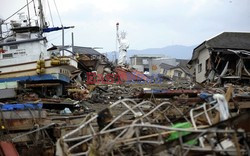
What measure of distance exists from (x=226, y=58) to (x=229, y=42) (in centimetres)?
202

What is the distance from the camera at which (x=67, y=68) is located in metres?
17.6

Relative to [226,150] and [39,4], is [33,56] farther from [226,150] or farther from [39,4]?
[226,150]

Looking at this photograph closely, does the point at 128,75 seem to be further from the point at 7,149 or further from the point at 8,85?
the point at 7,149

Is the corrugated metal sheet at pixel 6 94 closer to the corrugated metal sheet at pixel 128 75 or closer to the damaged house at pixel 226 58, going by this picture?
the damaged house at pixel 226 58

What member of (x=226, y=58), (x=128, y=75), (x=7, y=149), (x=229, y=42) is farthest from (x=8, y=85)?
(x=128, y=75)

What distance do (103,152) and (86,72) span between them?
855 inches

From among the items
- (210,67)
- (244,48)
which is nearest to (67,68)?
(210,67)

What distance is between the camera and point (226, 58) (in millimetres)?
23062

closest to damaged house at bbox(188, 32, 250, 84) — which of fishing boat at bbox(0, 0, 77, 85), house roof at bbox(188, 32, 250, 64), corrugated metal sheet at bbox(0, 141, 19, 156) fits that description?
house roof at bbox(188, 32, 250, 64)

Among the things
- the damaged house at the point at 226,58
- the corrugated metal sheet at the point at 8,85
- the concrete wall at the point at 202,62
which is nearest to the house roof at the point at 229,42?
the damaged house at the point at 226,58

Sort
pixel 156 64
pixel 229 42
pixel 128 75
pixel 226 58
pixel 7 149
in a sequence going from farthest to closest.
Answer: pixel 156 64, pixel 128 75, pixel 229 42, pixel 226 58, pixel 7 149

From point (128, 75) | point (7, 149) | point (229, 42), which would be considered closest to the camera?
point (7, 149)

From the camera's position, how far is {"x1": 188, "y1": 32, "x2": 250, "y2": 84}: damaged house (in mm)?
22031

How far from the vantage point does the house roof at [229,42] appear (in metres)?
23.6
